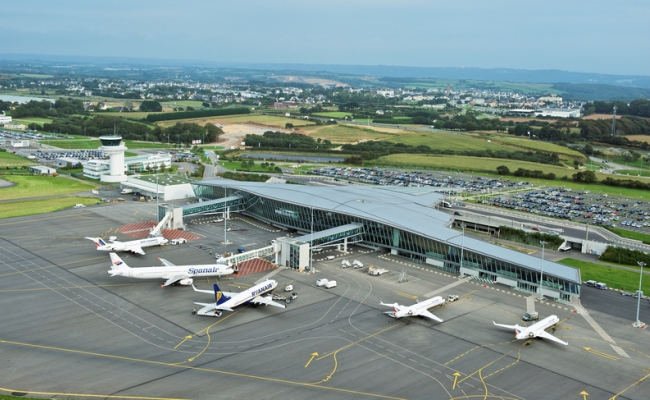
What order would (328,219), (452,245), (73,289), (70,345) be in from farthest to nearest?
(328,219), (452,245), (73,289), (70,345)

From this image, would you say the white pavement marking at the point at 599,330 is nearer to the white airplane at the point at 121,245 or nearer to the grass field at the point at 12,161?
the white airplane at the point at 121,245

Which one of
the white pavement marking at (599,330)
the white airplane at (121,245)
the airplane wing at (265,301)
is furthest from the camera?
the white airplane at (121,245)

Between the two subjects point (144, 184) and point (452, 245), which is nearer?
point (452, 245)

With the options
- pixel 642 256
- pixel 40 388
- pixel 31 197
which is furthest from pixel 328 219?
pixel 31 197

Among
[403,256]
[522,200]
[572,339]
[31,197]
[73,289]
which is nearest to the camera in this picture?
[572,339]

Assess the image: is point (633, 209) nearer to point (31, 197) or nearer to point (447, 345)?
point (447, 345)

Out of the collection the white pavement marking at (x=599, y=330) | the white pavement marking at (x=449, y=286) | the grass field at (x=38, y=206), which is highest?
the grass field at (x=38, y=206)

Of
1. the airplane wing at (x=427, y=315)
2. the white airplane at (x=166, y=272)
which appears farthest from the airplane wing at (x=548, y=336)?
the white airplane at (x=166, y=272)
